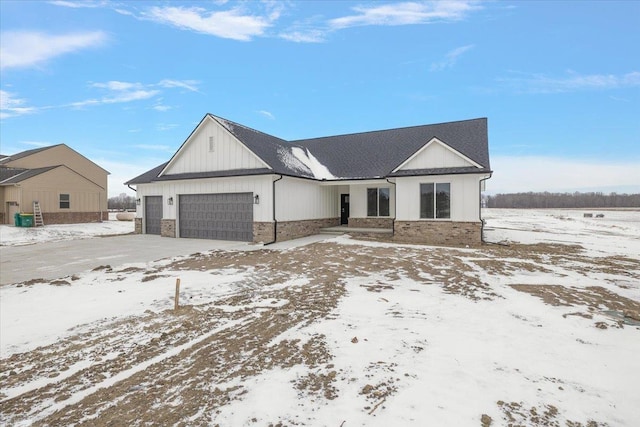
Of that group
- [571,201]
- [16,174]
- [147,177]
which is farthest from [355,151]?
[571,201]

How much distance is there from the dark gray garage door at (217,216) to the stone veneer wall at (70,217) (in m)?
16.1

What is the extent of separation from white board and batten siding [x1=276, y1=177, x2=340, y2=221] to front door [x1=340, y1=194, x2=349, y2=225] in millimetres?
349

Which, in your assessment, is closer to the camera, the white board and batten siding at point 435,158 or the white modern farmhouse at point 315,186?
the white board and batten siding at point 435,158

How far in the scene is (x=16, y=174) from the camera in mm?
26859

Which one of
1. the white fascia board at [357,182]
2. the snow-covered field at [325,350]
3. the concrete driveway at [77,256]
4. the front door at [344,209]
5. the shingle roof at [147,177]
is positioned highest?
the shingle roof at [147,177]

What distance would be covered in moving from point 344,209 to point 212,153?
8963mm

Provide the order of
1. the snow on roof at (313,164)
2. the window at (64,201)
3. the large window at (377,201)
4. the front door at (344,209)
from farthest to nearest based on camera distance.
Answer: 1. the window at (64,201)
2. the front door at (344,209)
3. the snow on roof at (313,164)
4. the large window at (377,201)

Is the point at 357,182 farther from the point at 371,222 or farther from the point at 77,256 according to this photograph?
the point at 77,256

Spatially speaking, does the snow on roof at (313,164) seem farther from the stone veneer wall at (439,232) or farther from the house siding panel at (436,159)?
the stone veneer wall at (439,232)

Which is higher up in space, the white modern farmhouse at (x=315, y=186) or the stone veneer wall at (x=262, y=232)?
the white modern farmhouse at (x=315, y=186)

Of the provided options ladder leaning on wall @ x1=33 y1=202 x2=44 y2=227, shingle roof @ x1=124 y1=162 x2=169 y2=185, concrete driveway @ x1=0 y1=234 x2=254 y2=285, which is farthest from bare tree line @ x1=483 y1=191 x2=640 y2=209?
ladder leaning on wall @ x1=33 y1=202 x2=44 y2=227

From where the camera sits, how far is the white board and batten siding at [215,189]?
14930 mm

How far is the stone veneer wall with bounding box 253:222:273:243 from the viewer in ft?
48.6

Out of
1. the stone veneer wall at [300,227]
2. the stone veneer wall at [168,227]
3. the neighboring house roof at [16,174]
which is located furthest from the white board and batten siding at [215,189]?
the neighboring house roof at [16,174]
